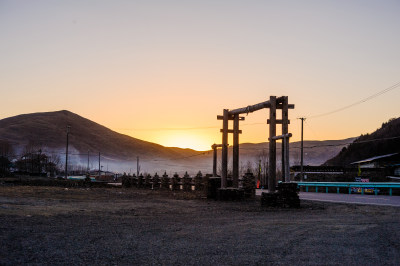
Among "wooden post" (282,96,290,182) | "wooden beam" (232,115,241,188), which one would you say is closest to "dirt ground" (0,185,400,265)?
"wooden post" (282,96,290,182)

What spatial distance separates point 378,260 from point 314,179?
1981 inches

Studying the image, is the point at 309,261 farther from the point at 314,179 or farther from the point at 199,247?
the point at 314,179

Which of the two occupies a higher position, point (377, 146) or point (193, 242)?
point (377, 146)

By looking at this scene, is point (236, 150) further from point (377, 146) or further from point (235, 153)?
point (377, 146)

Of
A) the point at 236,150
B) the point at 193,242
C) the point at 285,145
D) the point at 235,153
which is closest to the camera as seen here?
the point at 193,242

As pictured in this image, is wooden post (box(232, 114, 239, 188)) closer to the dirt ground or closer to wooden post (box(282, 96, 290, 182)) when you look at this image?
wooden post (box(282, 96, 290, 182))

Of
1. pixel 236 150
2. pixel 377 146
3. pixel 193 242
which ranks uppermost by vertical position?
pixel 377 146

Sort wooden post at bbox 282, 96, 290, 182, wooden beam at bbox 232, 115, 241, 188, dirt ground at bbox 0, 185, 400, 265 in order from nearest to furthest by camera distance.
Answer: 1. dirt ground at bbox 0, 185, 400, 265
2. wooden post at bbox 282, 96, 290, 182
3. wooden beam at bbox 232, 115, 241, 188

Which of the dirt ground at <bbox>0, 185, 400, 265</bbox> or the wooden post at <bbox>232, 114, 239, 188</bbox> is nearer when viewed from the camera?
the dirt ground at <bbox>0, 185, 400, 265</bbox>

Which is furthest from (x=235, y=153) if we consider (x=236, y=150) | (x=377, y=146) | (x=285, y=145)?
(x=377, y=146)

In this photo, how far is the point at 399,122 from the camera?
84938 millimetres

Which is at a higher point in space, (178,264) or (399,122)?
(399,122)

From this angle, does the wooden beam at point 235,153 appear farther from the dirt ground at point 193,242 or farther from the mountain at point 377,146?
the mountain at point 377,146

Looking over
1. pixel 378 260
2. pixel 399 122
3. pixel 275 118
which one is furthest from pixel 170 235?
pixel 399 122
